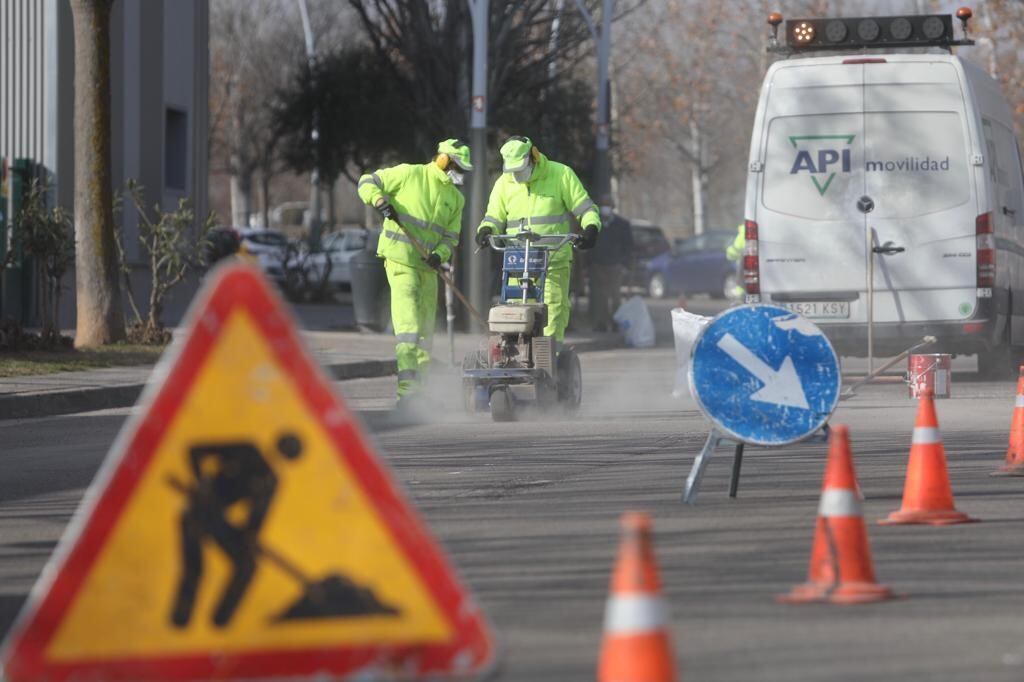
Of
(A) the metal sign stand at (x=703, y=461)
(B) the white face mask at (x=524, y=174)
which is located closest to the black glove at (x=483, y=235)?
(B) the white face mask at (x=524, y=174)

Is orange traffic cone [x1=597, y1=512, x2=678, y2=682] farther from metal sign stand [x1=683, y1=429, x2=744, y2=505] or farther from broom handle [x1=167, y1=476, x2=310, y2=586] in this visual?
metal sign stand [x1=683, y1=429, x2=744, y2=505]

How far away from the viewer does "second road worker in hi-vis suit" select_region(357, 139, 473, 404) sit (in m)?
14.1

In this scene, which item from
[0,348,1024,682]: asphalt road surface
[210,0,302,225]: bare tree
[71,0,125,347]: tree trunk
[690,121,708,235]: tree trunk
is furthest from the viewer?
[690,121,708,235]: tree trunk

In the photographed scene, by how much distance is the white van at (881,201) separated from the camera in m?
16.0

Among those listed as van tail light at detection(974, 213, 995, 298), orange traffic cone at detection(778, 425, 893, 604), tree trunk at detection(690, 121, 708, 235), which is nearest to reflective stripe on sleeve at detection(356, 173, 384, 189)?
van tail light at detection(974, 213, 995, 298)

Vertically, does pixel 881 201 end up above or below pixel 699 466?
above

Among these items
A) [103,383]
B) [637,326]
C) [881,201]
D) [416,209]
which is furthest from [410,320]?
[637,326]

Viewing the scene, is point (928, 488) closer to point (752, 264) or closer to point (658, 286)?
point (752, 264)

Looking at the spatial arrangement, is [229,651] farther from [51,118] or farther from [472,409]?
[51,118]

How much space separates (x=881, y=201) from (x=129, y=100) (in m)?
13.3

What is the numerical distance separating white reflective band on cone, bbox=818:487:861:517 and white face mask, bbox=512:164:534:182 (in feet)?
25.1

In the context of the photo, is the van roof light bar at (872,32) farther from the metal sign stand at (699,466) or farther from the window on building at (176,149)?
the window on building at (176,149)

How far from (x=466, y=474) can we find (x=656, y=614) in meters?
6.00

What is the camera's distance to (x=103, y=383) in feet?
52.0
